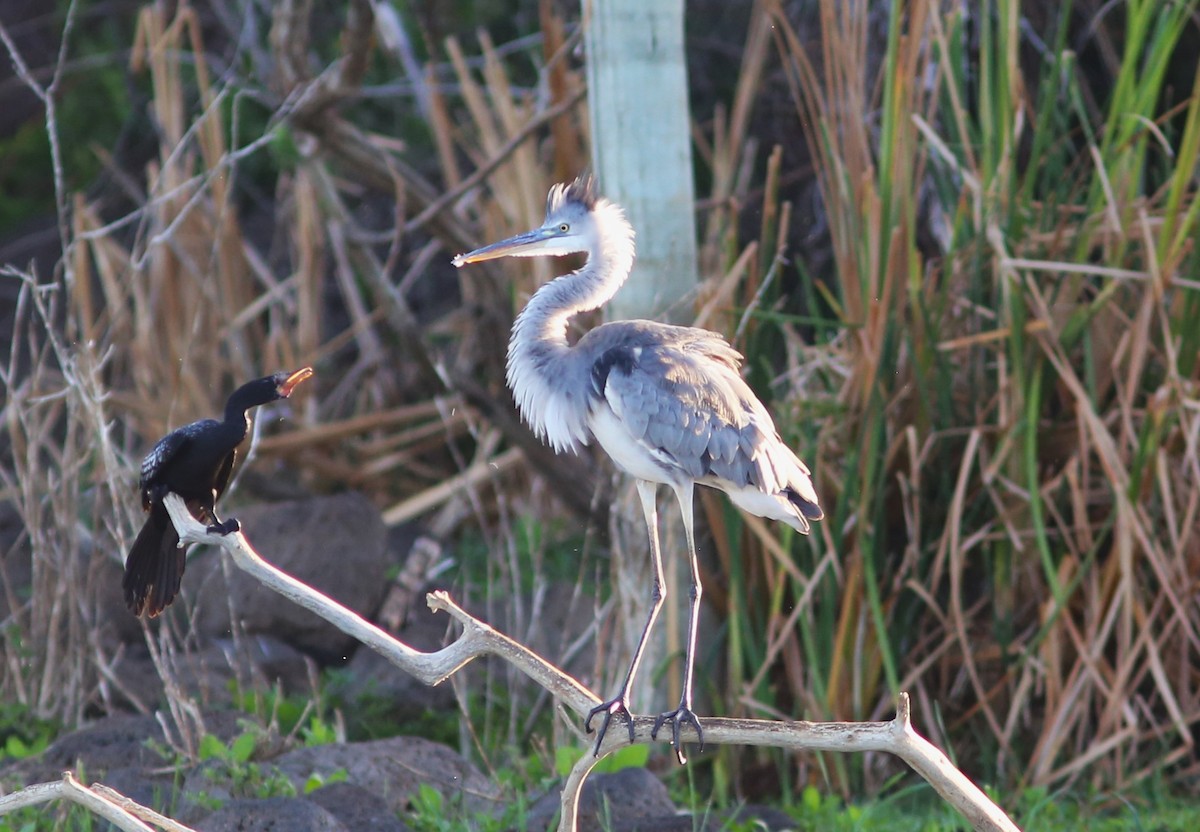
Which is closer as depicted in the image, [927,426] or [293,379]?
[293,379]

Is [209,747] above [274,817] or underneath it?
underneath

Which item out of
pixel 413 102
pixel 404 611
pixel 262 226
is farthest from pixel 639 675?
pixel 262 226

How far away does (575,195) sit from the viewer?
3393 mm

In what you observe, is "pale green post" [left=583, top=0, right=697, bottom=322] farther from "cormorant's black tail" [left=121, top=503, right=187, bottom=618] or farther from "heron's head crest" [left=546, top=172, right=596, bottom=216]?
"cormorant's black tail" [left=121, top=503, right=187, bottom=618]

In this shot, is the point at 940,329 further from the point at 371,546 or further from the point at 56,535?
the point at 56,535

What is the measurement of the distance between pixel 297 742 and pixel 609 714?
1727 mm

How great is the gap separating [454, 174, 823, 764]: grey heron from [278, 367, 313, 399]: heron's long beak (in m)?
0.57

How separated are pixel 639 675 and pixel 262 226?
556cm

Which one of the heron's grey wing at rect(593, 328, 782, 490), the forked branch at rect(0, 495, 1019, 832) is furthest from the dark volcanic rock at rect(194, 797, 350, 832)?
the heron's grey wing at rect(593, 328, 782, 490)

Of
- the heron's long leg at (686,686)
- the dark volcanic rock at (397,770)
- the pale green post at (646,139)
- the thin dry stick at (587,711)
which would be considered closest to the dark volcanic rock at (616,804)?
the dark volcanic rock at (397,770)

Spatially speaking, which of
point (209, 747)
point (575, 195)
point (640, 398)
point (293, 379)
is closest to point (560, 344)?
point (640, 398)

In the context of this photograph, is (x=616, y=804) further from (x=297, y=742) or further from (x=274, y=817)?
(x=297, y=742)

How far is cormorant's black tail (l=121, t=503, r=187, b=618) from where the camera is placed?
302 cm

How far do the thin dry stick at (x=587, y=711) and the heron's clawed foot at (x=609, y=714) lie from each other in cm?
2
